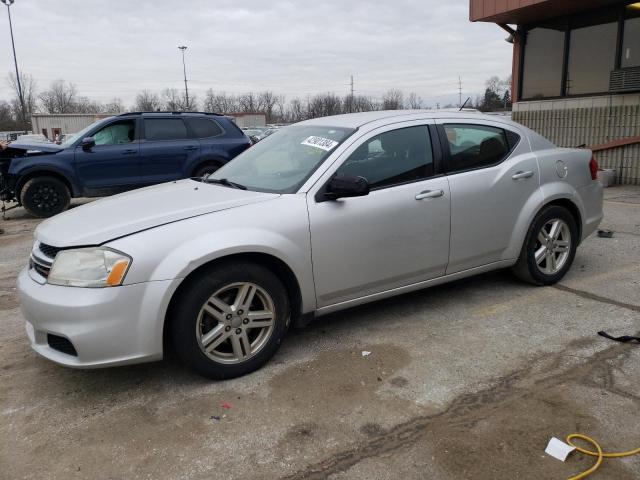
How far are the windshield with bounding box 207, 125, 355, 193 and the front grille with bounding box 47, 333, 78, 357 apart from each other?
153 cm

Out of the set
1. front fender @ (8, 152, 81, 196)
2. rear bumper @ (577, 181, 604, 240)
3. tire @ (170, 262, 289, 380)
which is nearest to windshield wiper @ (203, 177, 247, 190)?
tire @ (170, 262, 289, 380)

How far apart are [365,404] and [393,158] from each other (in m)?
1.81

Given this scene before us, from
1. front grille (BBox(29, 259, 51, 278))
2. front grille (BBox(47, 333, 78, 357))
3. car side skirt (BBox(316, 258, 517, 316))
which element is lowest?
car side skirt (BBox(316, 258, 517, 316))

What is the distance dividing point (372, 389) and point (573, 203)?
2797 mm

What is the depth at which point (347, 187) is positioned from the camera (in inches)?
134

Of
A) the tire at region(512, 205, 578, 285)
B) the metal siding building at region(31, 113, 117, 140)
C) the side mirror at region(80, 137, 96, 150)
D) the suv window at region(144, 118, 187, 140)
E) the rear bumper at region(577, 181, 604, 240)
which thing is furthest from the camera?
the metal siding building at region(31, 113, 117, 140)

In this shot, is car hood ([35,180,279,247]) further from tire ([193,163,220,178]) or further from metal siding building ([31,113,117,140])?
metal siding building ([31,113,117,140])

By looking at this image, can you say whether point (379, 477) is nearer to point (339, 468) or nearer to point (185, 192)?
point (339, 468)

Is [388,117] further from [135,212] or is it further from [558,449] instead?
[558,449]

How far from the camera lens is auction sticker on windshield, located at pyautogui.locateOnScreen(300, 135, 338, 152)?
3784 mm

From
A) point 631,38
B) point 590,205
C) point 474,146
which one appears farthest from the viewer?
point 631,38

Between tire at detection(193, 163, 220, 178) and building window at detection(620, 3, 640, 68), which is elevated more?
building window at detection(620, 3, 640, 68)

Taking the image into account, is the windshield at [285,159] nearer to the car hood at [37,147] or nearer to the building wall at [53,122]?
the car hood at [37,147]

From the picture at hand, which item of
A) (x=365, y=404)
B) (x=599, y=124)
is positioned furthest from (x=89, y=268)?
(x=599, y=124)
